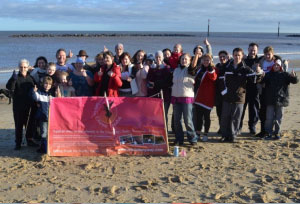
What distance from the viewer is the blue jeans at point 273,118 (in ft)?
24.7

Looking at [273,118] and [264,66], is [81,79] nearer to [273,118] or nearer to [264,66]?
[264,66]

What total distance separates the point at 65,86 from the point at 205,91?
2.82m

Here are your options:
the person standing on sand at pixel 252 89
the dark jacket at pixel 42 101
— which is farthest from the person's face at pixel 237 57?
the dark jacket at pixel 42 101

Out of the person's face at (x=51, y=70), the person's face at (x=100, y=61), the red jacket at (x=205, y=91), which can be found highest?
the person's face at (x=100, y=61)

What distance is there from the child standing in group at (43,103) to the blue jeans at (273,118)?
4596 mm

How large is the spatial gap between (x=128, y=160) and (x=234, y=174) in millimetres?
1872

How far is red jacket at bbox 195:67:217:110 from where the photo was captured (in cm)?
710

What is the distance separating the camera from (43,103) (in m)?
6.66

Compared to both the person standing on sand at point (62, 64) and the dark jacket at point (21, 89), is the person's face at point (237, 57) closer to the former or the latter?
the person standing on sand at point (62, 64)

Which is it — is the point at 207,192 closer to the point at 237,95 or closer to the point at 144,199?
the point at 144,199

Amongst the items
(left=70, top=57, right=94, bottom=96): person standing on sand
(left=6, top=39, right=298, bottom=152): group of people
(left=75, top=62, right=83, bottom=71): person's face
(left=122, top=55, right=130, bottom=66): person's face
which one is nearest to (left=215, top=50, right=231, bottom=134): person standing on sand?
(left=6, top=39, right=298, bottom=152): group of people

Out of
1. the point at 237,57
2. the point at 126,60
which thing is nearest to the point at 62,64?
the point at 126,60

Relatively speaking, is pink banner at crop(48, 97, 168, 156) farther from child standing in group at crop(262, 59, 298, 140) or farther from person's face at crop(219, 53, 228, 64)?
child standing in group at crop(262, 59, 298, 140)

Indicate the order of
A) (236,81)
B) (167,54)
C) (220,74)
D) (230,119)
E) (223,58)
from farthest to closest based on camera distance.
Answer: (167,54) < (223,58) < (230,119) < (220,74) < (236,81)
